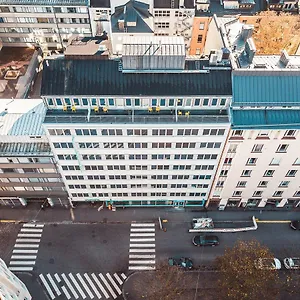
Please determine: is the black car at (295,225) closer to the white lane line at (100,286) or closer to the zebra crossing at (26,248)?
the white lane line at (100,286)

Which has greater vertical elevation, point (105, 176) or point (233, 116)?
point (233, 116)

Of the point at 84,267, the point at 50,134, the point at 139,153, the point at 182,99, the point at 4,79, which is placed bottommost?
the point at 84,267

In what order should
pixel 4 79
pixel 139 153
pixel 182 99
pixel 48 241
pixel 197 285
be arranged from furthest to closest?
pixel 4 79, pixel 48 241, pixel 197 285, pixel 139 153, pixel 182 99

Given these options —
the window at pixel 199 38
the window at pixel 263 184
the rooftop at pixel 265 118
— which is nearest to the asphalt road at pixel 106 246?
the window at pixel 263 184

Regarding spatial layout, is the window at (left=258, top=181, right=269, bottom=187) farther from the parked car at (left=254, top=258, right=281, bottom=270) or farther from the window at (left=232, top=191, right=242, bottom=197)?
the parked car at (left=254, top=258, right=281, bottom=270)

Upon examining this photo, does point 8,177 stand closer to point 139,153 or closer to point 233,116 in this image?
point 139,153

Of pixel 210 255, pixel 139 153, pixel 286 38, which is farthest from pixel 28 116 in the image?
pixel 286 38
